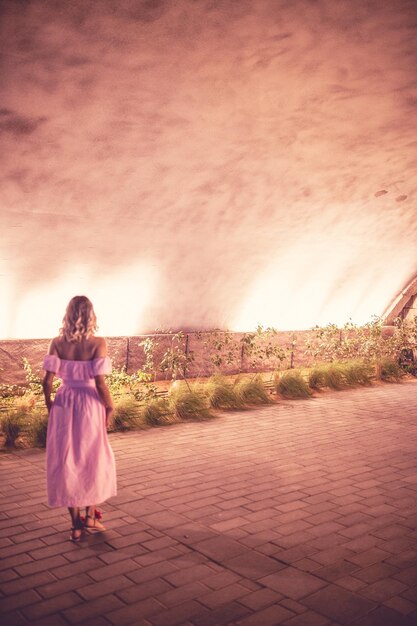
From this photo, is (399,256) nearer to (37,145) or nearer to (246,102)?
(246,102)

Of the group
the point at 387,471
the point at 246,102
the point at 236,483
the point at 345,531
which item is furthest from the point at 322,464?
the point at 246,102

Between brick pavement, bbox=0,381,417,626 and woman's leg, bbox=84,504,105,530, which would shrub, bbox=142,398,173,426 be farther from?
woman's leg, bbox=84,504,105,530

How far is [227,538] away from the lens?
15.0 feet

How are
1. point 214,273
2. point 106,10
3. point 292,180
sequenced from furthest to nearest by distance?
point 214,273 < point 292,180 < point 106,10

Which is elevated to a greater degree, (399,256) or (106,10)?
(106,10)

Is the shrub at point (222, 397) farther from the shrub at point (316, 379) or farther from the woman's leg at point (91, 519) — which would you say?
→ the woman's leg at point (91, 519)

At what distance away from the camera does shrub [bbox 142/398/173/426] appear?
8.18 m

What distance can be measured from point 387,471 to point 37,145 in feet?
17.3

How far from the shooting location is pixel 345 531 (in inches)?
186

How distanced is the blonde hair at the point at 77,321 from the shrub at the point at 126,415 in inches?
136

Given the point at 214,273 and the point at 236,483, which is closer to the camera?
the point at 236,483

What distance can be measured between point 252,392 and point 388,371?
12.2ft

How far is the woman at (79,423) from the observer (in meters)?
4.49

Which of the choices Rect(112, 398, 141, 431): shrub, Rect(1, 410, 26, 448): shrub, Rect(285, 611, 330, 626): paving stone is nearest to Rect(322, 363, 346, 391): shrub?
Rect(112, 398, 141, 431): shrub
